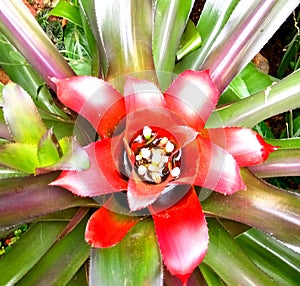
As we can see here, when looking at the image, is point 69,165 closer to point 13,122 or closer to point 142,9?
point 13,122

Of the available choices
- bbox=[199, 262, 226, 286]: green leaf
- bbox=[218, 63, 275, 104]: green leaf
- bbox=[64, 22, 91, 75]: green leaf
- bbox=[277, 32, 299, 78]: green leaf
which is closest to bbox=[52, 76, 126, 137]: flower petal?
bbox=[199, 262, 226, 286]: green leaf

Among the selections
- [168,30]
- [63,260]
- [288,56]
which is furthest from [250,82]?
[63,260]

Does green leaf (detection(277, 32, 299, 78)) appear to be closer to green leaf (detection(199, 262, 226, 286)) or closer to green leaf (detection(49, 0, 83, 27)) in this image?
green leaf (detection(49, 0, 83, 27))

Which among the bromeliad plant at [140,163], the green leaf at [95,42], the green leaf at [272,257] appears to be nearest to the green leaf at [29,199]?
the bromeliad plant at [140,163]

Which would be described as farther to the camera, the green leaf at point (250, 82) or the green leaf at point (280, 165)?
the green leaf at point (250, 82)

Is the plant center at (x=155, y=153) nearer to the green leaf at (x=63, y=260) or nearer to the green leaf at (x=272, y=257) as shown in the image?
the green leaf at (x=63, y=260)

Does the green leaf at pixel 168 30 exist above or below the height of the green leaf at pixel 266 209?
above
